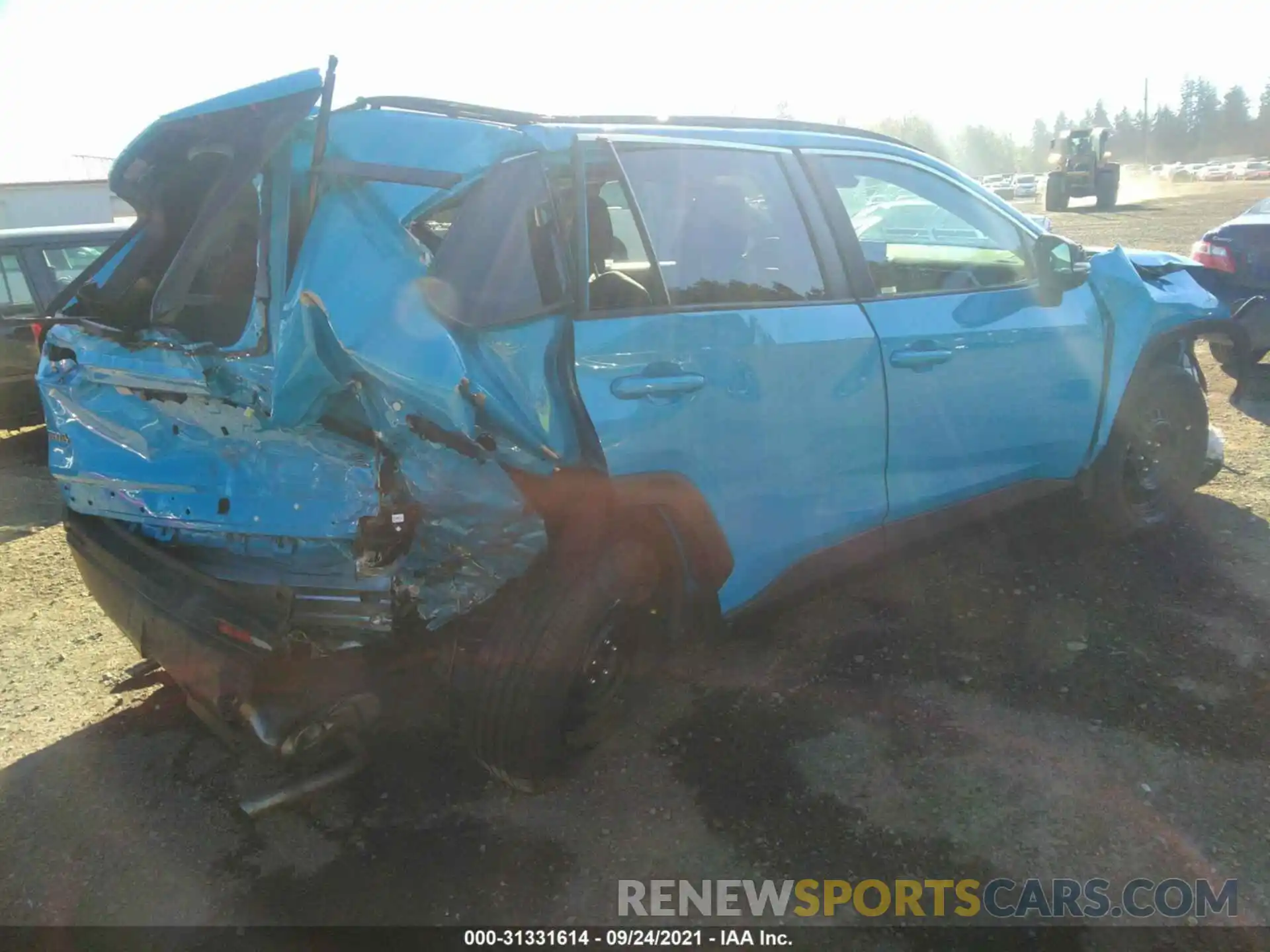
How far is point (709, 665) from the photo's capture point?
363 cm

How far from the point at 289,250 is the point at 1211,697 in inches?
129

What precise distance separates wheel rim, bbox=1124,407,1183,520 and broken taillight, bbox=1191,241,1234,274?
3800 mm

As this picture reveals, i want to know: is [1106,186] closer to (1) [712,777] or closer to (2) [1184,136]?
(1) [712,777]

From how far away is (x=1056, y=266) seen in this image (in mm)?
3840

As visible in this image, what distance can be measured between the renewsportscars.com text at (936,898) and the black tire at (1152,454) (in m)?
2.24

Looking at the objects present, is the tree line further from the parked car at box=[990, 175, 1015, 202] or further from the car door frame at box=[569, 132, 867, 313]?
the car door frame at box=[569, 132, 867, 313]

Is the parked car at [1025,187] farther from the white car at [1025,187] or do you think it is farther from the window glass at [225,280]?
the window glass at [225,280]

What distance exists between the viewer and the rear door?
263cm

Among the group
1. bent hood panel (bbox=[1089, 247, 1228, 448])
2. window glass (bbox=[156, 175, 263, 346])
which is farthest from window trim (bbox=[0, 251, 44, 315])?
bent hood panel (bbox=[1089, 247, 1228, 448])

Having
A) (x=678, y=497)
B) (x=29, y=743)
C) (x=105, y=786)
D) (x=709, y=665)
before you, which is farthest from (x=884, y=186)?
(x=29, y=743)

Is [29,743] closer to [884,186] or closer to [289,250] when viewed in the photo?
[289,250]

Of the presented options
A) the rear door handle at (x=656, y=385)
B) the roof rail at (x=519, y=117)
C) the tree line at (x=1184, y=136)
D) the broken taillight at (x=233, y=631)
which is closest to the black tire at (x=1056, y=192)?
the roof rail at (x=519, y=117)

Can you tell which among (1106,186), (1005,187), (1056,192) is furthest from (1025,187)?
(1106,186)

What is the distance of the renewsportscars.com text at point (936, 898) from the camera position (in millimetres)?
2371
